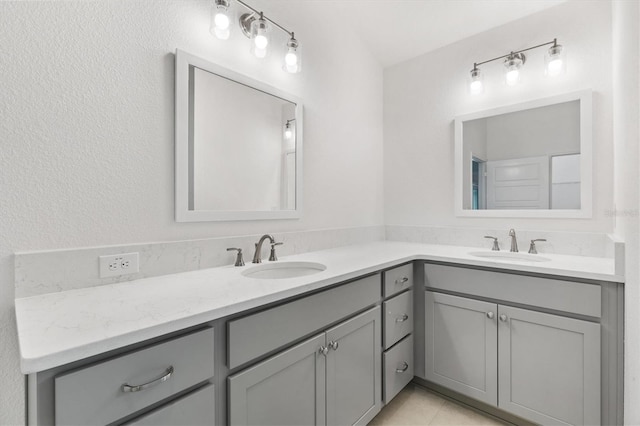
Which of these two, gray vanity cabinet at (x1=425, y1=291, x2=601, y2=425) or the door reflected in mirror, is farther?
the door reflected in mirror

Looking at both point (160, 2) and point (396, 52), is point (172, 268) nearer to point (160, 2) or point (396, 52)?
point (160, 2)

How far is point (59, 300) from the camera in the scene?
3.17 ft

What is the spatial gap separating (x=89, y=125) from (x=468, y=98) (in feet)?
7.79

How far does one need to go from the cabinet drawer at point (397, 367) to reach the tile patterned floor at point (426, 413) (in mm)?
123

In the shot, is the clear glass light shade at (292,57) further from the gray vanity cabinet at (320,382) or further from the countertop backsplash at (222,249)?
the gray vanity cabinet at (320,382)

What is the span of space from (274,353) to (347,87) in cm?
201

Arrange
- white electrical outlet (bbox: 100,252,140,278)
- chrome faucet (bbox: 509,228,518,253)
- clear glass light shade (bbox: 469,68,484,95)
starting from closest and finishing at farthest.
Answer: white electrical outlet (bbox: 100,252,140,278), chrome faucet (bbox: 509,228,518,253), clear glass light shade (bbox: 469,68,484,95)

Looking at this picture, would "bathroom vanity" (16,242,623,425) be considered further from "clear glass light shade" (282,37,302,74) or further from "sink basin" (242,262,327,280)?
"clear glass light shade" (282,37,302,74)

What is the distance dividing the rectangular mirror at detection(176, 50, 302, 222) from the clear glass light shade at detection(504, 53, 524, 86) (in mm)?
1446

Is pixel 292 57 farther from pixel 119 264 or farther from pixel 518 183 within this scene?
pixel 518 183

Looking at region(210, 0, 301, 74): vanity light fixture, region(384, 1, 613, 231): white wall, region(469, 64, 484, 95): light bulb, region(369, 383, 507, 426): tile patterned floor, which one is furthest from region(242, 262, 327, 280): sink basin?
region(469, 64, 484, 95): light bulb

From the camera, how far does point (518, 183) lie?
2072mm

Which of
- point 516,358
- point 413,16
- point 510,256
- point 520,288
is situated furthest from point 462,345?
point 413,16

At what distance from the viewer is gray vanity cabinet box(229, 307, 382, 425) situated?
0.99 metres
